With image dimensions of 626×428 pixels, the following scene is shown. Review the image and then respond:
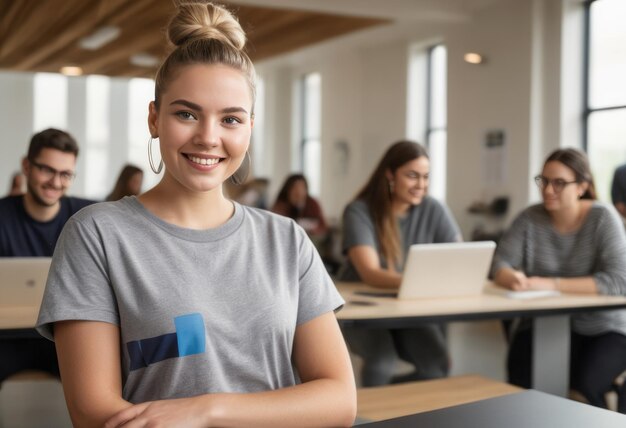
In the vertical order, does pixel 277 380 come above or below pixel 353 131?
below

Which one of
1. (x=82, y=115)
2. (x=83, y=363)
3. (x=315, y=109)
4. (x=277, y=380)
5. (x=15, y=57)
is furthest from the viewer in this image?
(x=82, y=115)

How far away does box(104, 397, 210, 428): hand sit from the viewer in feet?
3.79

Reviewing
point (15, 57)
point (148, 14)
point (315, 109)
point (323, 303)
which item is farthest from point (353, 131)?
point (323, 303)

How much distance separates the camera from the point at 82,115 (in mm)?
11562

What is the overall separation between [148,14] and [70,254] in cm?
608

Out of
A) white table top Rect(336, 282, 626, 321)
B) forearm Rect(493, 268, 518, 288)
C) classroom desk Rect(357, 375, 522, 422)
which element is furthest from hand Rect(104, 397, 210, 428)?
forearm Rect(493, 268, 518, 288)

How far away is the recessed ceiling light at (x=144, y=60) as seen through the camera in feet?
30.2

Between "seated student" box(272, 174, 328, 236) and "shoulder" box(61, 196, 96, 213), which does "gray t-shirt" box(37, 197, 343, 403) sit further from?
"seated student" box(272, 174, 328, 236)

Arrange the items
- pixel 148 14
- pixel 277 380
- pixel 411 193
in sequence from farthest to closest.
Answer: pixel 148 14, pixel 411 193, pixel 277 380

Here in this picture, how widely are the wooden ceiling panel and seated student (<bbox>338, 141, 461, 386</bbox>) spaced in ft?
8.74

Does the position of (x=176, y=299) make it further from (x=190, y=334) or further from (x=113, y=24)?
(x=113, y=24)

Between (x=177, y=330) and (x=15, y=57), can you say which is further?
(x=15, y=57)

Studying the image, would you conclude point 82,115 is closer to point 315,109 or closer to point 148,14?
point 315,109

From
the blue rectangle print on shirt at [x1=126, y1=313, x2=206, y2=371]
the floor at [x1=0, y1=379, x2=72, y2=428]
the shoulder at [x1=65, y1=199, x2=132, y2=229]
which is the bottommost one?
the floor at [x1=0, y1=379, x2=72, y2=428]
